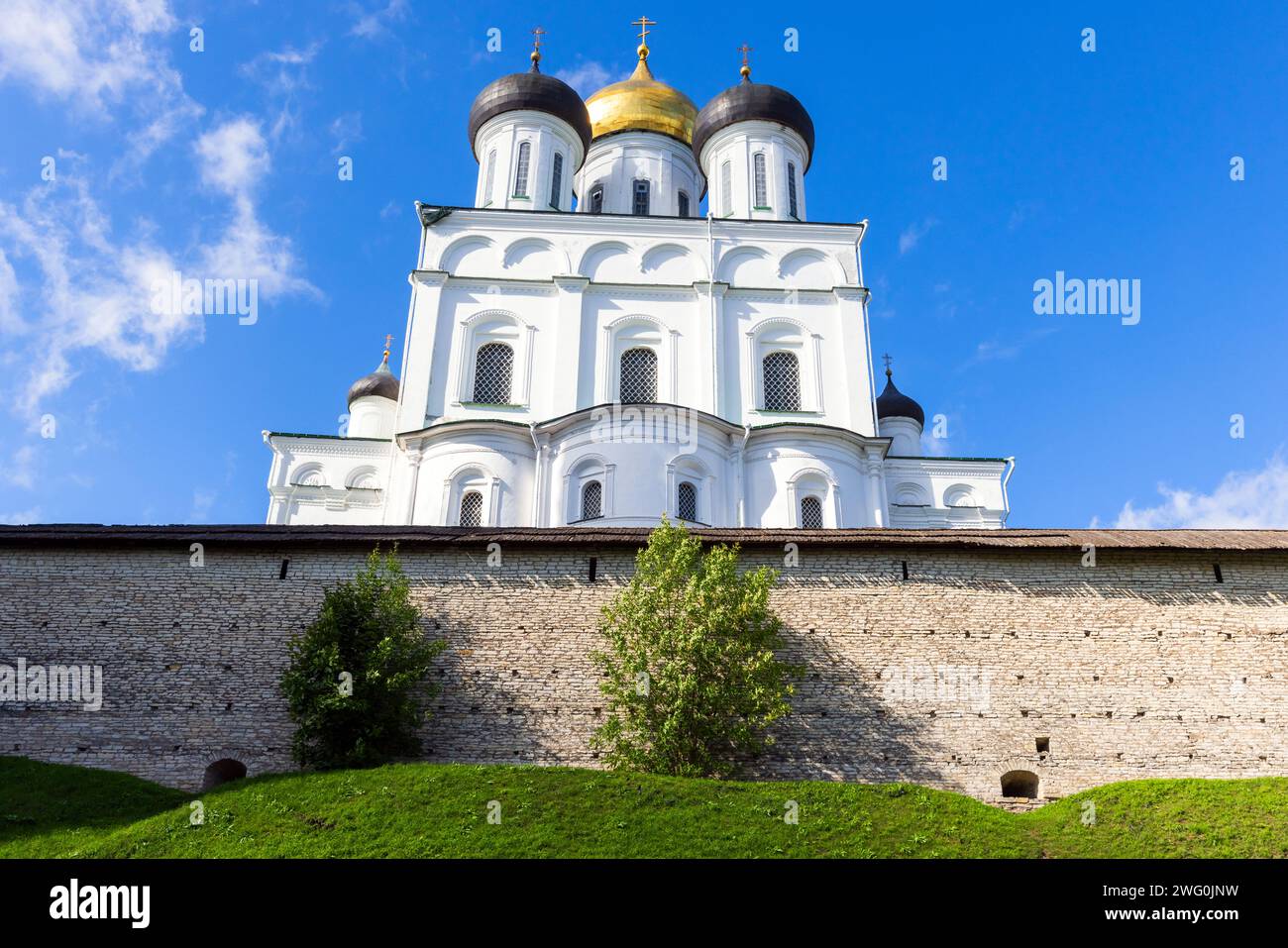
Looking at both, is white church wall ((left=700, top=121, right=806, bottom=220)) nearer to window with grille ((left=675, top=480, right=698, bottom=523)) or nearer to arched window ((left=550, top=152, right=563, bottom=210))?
arched window ((left=550, top=152, right=563, bottom=210))

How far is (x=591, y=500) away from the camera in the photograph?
20.2 m

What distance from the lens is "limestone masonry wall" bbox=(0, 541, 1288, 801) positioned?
476 inches

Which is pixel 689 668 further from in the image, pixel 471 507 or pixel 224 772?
pixel 471 507

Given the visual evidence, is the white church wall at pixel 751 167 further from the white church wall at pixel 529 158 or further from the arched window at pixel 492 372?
the arched window at pixel 492 372

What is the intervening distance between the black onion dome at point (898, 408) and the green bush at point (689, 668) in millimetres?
→ 15720

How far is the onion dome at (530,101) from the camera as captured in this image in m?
26.6


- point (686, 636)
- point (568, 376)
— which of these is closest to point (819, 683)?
point (686, 636)

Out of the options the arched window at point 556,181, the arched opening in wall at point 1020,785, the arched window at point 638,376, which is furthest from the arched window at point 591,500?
the arched opening in wall at point 1020,785

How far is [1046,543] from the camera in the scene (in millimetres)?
13664

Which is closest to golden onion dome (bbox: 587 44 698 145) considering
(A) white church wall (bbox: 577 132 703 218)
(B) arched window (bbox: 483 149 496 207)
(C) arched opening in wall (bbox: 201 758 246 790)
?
(A) white church wall (bbox: 577 132 703 218)

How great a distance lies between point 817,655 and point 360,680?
5.54 metres
